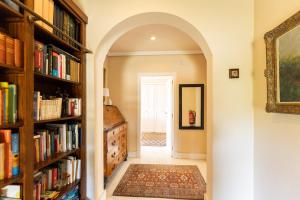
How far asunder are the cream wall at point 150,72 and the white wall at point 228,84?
241 centimetres

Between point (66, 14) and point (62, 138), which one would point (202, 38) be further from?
point (62, 138)

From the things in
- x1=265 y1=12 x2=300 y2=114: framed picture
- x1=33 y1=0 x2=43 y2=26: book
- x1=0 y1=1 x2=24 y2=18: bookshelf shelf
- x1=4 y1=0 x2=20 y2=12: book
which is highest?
x1=33 y1=0 x2=43 y2=26: book

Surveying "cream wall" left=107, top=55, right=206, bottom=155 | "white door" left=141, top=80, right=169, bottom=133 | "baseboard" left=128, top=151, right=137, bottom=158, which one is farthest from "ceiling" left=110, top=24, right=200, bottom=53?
"white door" left=141, top=80, right=169, bottom=133

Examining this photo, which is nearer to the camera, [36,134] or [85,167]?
[36,134]

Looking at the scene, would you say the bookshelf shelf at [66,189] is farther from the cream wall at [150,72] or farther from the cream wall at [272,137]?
the cream wall at [150,72]

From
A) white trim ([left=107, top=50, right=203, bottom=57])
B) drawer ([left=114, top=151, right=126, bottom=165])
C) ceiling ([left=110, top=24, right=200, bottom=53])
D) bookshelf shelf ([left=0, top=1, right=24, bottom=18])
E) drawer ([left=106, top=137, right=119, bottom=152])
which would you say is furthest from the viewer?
white trim ([left=107, top=50, right=203, bottom=57])

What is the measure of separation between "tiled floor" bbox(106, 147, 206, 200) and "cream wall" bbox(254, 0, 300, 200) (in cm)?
170

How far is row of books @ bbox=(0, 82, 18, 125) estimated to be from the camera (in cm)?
114

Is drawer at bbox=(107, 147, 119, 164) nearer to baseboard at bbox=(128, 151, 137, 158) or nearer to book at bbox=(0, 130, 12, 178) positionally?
baseboard at bbox=(128, 151, 137, 158)

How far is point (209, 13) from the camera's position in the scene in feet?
7.12

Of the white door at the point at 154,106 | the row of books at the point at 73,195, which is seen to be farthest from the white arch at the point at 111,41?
the white door at the point at 154,106

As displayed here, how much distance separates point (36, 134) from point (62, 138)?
317mm

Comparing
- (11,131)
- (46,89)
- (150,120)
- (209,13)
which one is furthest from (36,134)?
(150,120)

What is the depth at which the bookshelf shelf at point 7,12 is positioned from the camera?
3.54ft
